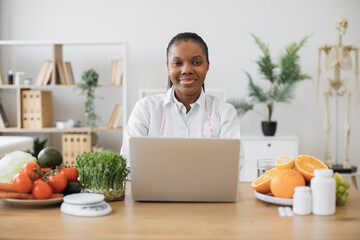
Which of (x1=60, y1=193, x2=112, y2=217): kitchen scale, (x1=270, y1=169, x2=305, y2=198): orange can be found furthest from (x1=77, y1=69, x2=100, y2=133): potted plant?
A: (x1=270, y1=169, x2=305, y2=198): orange

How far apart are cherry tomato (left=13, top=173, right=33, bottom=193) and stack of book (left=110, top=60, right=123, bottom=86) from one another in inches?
124

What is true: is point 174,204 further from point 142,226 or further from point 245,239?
point 245,239

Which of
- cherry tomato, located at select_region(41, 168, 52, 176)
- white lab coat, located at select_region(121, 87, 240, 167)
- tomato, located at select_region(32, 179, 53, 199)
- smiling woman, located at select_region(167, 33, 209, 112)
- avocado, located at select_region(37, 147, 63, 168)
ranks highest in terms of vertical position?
smiling woman, located at select_region(167, 33, 209, 112)

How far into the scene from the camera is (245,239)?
1.23 metres

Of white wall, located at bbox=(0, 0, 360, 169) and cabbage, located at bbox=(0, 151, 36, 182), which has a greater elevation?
white wall, located at bbox=(0, 0, 360, 169)

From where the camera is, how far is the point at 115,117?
4668 mm

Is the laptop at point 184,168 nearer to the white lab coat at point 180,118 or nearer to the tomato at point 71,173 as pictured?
the tomato at point 71,173

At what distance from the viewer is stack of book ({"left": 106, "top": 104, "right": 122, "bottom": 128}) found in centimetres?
465

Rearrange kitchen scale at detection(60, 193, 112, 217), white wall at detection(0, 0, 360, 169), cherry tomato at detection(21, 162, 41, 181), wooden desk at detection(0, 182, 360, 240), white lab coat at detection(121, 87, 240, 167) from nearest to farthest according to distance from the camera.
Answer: wooden desk at detection(0, 182, 360, 240), kitchen scale at detection(60, 193, 112, 217), cherry tomato at detection(21, 162, 41, 181), white lab coat at detection(121, 87, 240, 167), white wall at detection(0, 0, 360, 169)

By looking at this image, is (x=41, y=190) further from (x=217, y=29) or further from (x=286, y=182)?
(x=217, y=29)

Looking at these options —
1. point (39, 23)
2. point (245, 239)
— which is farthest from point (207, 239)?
point (39, 23)

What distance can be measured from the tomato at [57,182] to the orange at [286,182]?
0.77m

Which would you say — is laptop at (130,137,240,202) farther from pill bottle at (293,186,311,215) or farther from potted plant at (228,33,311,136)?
potted plant at (228,33,311,136)

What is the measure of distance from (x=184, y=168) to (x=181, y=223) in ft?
0.75
